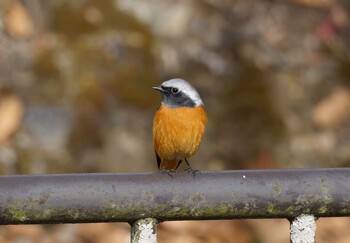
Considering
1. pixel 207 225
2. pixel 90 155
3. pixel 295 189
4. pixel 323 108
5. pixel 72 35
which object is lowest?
pixel 295 189

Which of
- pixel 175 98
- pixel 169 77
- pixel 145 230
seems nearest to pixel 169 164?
pixel 175 98

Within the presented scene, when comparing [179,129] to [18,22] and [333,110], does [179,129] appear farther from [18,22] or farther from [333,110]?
[333,110]

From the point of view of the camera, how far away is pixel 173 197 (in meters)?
2.31

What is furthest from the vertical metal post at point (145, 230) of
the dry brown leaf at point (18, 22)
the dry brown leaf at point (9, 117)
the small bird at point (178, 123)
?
the dry brown leaf at point (18, 22)

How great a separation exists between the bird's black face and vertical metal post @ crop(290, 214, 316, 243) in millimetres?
2354

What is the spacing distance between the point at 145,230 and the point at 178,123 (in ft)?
7.50

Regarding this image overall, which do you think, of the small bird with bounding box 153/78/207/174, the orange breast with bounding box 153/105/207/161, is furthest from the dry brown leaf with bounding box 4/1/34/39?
the orange breast with bounding box 153/105/207/161

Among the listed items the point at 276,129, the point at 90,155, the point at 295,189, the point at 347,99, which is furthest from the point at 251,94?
the point at 295,189

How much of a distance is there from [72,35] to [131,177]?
492 cm

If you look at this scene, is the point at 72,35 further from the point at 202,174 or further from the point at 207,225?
the point at 202,174

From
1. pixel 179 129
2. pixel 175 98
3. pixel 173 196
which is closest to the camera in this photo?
pixel 173 196

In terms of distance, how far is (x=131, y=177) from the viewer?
2.33m

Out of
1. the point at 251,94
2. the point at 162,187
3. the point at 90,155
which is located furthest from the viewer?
the point at 251,94

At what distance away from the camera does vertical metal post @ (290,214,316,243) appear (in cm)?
236
